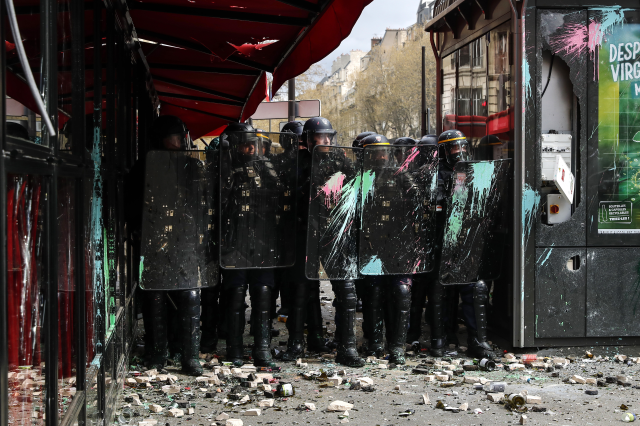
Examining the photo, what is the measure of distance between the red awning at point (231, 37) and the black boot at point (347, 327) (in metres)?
1.87

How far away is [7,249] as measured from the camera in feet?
4.93

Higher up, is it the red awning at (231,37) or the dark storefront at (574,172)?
the red awning at (231,37)

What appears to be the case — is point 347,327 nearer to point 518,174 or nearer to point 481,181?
point 481,181

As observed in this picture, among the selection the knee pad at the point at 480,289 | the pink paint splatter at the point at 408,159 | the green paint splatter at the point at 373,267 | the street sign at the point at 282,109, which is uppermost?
the street sign at the point at 282,109

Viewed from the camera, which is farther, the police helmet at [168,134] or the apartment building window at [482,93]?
the apartment building window at [482,93]

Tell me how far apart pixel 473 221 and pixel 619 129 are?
4.92 ft

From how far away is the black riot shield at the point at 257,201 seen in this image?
15.8 feet

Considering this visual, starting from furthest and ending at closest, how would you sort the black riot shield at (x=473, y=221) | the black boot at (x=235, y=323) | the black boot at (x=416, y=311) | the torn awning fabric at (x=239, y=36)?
the black boot at (x=416, y=311), the black riot shield at (x=473, y=221), the black boot at (x=235, y=323), the torn awning fabric at (x=239, y=36)

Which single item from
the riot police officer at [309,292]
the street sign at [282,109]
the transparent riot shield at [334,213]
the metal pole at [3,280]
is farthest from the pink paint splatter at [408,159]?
the street sign at [282,109]

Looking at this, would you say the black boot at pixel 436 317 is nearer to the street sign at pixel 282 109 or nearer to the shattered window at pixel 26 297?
the shattered window at pixel 26 297

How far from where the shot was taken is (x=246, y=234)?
4.89 m

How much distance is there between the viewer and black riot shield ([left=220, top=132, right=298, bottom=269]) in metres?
4.81

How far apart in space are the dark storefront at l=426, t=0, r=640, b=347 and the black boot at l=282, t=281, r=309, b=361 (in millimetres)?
1765

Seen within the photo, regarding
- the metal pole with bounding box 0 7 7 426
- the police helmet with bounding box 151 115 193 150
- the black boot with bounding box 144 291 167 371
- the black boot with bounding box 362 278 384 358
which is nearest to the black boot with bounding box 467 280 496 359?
the black boot with bounding box 362 278 384 358
